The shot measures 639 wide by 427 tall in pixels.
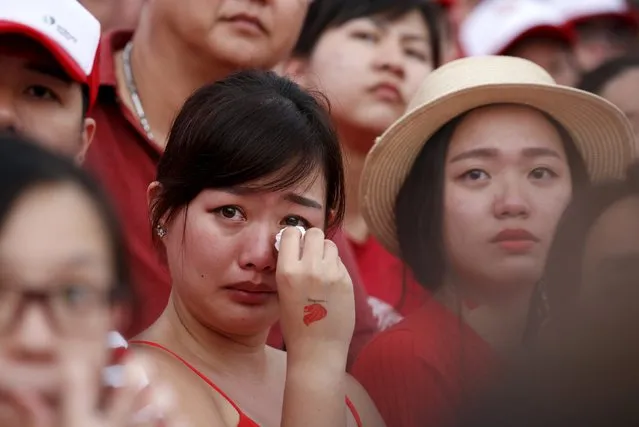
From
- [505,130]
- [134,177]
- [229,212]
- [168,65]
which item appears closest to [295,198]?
[229,212]

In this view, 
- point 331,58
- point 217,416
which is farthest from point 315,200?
point 331,58

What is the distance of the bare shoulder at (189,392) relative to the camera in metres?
2.17

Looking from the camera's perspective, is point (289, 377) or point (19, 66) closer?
point (289, 377)

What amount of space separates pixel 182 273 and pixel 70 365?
0.86 m

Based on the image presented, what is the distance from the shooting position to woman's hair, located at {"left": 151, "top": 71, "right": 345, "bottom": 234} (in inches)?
90.6

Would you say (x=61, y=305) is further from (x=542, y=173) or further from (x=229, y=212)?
(x=542, y=173)

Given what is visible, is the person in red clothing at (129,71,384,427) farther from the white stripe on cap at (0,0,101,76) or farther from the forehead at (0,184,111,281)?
the forehead at (0,184,111,281)

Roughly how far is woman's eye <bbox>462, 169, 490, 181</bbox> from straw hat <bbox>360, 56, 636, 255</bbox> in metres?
0.15

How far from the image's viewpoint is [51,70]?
2727mm

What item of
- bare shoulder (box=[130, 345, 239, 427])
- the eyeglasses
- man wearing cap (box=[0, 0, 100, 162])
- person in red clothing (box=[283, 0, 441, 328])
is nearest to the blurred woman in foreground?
the eyeglasses

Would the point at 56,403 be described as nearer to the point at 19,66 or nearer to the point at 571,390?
the point at 571,390

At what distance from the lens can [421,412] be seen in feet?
8.29

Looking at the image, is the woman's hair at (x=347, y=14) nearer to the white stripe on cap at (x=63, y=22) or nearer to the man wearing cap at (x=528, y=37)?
the man wearing cap at (x=528, y=37)

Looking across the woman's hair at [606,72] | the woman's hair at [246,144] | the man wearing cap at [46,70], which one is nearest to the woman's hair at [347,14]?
the woman's hair at [606,72]
